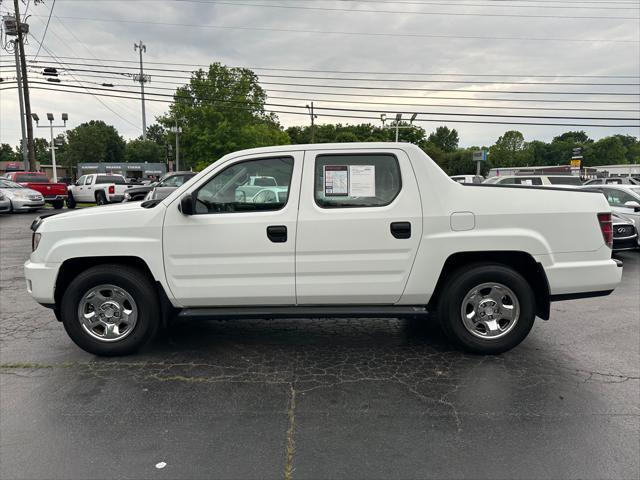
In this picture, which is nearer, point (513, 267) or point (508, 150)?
point (513, 267)

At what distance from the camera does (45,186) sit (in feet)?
69.4

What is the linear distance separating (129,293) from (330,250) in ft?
6.02

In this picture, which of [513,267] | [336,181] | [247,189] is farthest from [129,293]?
[513,267]

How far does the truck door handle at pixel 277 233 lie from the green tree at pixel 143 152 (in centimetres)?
9825

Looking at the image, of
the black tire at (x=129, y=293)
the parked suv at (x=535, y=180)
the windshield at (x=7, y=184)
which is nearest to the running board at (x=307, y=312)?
the black tire at (x=129, y=293)

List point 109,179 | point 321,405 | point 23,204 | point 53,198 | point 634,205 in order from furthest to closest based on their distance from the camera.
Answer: point 109,179
point 53,198
point 23,204
point 634,205
point 321,405

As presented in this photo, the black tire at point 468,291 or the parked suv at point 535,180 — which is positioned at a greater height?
the parked suv at point 535,180

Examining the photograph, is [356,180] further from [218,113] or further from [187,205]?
[218,113]

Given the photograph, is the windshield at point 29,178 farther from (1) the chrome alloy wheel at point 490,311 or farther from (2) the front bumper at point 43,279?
(1) the chrome alloy wheel at point 490,311

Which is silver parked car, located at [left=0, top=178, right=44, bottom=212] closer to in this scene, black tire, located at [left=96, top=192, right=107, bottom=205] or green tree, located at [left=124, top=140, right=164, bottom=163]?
black tire, located at [left=96, top=192, right=107, bottom=205]

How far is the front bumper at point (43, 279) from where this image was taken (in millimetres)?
3961

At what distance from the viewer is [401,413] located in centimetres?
315

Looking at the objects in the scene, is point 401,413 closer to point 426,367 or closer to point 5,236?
point 426,367

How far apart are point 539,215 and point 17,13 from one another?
35101mm
